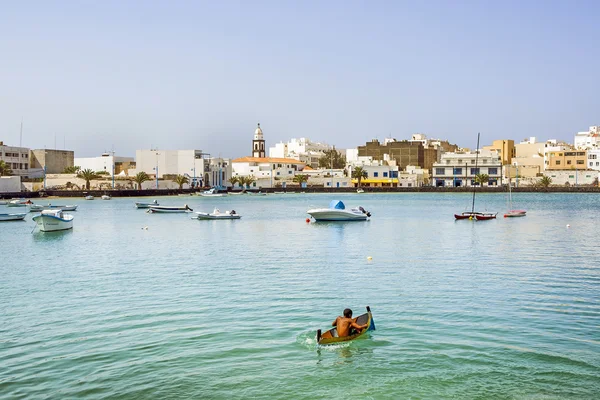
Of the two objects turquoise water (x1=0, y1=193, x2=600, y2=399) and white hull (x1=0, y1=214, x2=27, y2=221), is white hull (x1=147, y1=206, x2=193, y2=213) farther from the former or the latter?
turquoise water (x1=0, y1=193, x2=600, y2=399)

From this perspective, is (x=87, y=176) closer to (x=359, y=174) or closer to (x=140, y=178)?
(x=140, y=178)

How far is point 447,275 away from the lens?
1051 inches

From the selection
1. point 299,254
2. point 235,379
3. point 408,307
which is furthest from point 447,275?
point 235,379

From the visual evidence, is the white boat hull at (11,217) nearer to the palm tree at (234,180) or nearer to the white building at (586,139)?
the palm tree at (234,180)

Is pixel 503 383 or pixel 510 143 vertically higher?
pixel 510 143

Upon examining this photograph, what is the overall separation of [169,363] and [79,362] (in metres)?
2.22

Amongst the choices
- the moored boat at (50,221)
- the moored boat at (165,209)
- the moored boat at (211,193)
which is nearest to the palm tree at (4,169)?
the moored boat at (211,193)

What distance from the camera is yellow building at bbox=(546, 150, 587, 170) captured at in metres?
154

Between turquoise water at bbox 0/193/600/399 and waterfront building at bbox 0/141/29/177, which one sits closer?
turquoise water at bbox 0/193/600/399

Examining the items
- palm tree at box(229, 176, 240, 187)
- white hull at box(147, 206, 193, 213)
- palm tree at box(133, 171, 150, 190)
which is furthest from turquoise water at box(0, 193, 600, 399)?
palm tree at box(229, 176, 240, 187)

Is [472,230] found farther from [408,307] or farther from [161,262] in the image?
[408,307]

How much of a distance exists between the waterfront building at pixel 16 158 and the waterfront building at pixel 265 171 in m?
59.7

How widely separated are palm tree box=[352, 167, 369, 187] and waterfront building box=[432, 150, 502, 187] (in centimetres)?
1933

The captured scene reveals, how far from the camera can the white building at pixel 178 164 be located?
149 meters
